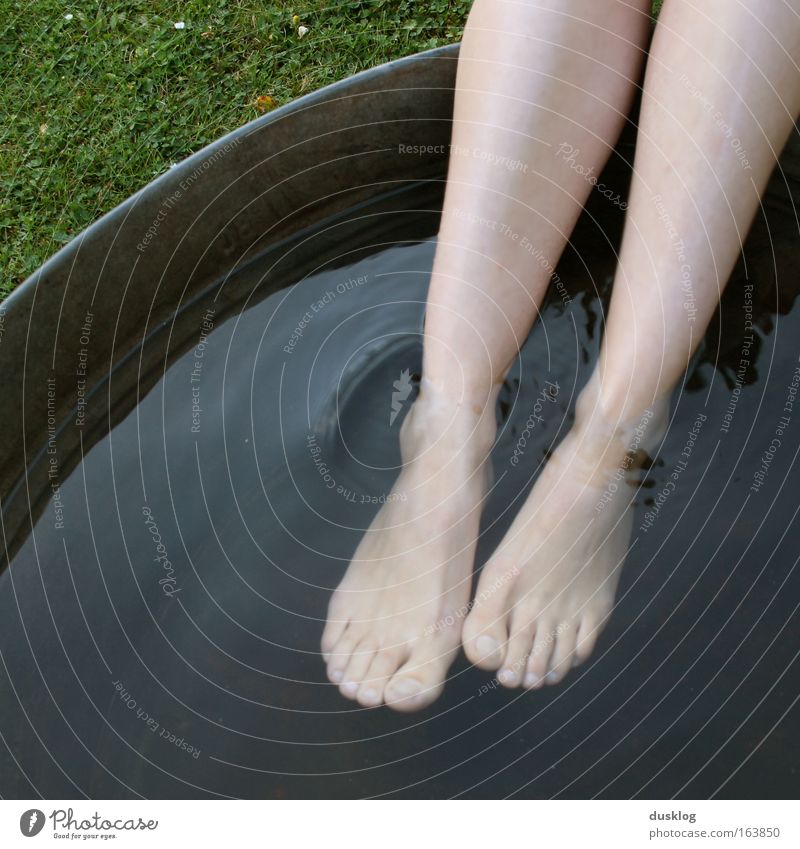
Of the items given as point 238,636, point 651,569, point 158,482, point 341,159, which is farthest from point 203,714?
point 341,159

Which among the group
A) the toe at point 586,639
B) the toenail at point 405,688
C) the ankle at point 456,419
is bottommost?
the toenail at point 405,688

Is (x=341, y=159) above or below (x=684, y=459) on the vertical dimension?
above

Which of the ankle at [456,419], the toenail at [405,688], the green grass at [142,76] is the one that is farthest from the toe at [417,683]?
the green grass at [142,76]

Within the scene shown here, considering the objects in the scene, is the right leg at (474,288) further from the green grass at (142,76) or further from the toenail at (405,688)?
the green grass at (142,76)

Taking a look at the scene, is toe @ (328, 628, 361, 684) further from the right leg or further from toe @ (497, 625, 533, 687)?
toe @ (497, 625, 533, 687)

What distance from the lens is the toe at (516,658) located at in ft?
2.07

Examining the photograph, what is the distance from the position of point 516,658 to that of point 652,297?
306 millimetres

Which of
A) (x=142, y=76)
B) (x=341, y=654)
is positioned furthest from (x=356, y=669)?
(x=142, y=76)

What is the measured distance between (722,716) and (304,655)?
0.32 m

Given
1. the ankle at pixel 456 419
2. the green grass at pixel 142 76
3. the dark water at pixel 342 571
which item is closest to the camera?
the dark water at pixel 342 571

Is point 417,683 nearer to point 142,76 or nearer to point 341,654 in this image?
point 341,654

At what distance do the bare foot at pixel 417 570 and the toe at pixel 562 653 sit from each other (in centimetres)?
8

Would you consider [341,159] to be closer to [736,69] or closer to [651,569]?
[736,69]

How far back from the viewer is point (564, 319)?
2.40ft
